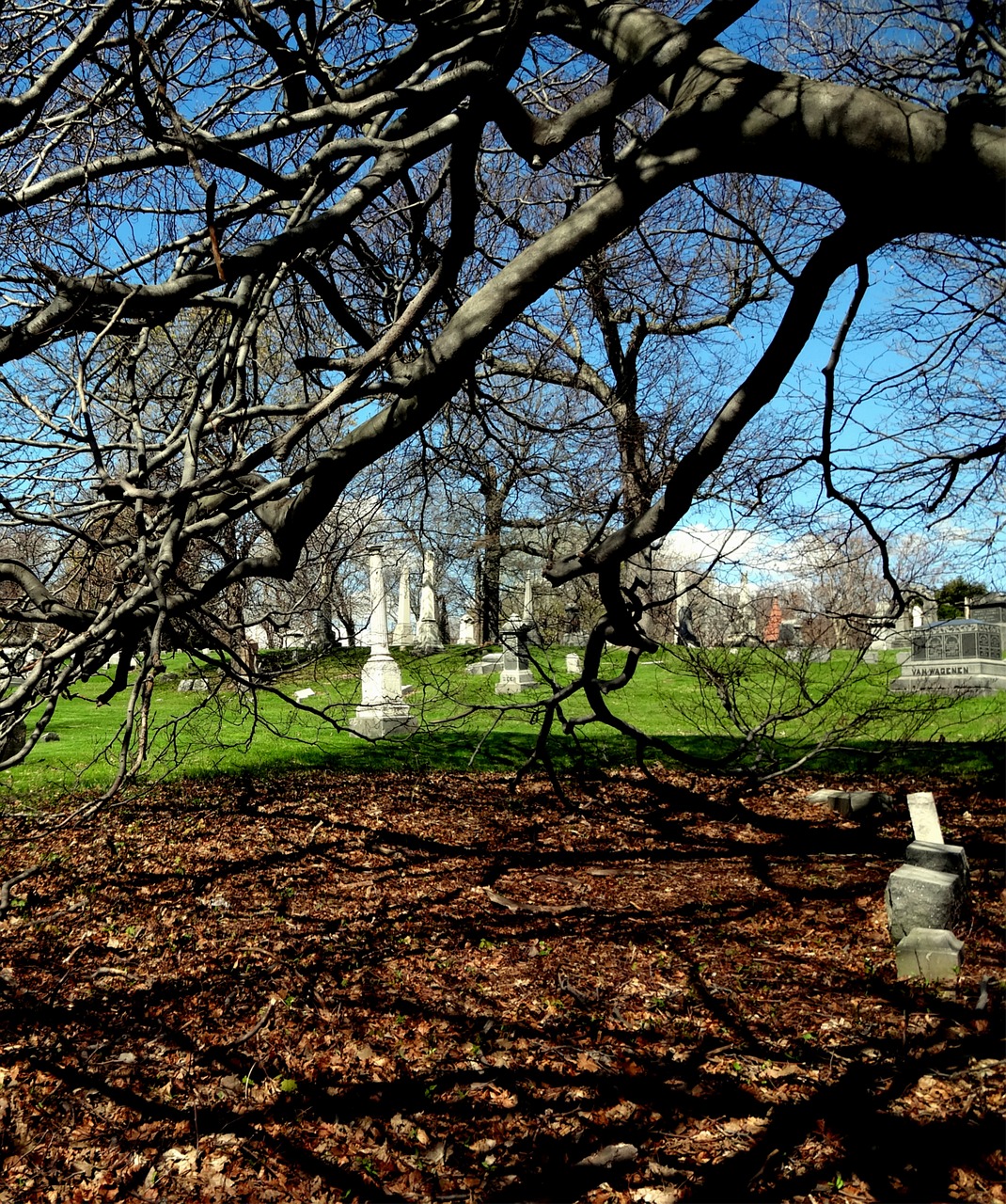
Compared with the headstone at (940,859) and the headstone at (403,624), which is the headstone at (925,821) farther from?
the headstone at (403,624)

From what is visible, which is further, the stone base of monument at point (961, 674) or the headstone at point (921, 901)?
the stone base of monument at point (961, 674)

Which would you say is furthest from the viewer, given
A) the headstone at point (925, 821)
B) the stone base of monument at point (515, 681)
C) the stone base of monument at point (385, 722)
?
the stone base of monument at point (515, 681)

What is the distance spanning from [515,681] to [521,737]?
3.72 meters

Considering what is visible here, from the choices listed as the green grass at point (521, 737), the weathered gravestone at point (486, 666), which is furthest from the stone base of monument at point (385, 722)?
the weathered gravestone at point (486, 666)

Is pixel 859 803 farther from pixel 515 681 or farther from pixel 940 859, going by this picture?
pixel 515 681

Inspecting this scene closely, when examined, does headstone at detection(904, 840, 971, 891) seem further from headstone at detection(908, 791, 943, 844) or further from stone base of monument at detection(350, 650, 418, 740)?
stone base of monument at detection(350, 650, 418, 740)

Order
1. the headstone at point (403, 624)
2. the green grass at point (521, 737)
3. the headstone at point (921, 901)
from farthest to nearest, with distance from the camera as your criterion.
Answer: the headstone at point (403, 624)
the green grass at point (521, 737)
the headstone at point (921, 901)

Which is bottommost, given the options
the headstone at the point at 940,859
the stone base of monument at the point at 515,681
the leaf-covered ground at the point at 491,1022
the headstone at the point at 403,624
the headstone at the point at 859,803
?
the leaf-covered ground at the point at 491,1022

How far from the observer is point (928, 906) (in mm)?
4027

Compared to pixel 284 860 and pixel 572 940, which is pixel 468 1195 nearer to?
pixel 572 940

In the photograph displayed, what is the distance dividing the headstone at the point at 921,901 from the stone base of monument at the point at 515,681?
10.7m

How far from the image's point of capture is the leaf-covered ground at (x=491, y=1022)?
8.84 ft

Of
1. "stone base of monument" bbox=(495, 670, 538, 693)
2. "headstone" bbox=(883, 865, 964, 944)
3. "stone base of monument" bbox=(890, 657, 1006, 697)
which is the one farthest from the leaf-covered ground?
"stone base of monument" bbox=(890, 657, 1006, 697)

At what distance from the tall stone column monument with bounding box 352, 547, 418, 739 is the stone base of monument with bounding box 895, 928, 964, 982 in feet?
24.0
